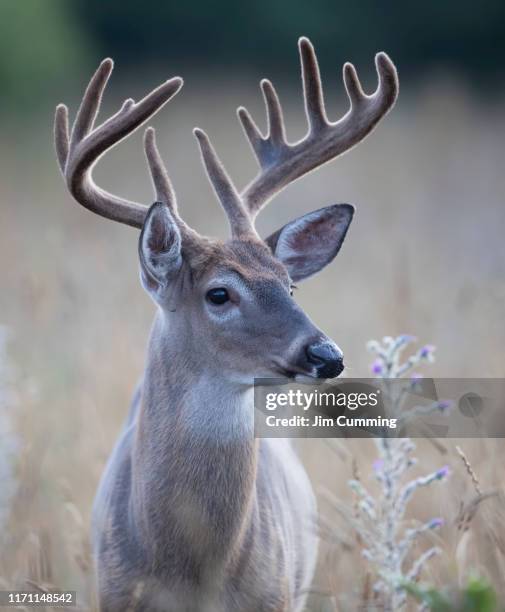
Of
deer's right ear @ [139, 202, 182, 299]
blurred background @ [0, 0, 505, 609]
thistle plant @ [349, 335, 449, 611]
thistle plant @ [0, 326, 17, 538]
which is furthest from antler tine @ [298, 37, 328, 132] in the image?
thistle plant @ [0, 326, 17, 538]

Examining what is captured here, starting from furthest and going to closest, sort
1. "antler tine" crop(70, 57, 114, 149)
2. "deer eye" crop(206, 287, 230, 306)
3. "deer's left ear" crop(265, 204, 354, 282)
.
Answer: "deer's left ear" crop(265, 204, 354, 282) < "antler tine" crop(70, 57, 114, 149) < "deer eye" crop(206, 287, 230, 306)

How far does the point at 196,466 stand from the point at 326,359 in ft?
2.45

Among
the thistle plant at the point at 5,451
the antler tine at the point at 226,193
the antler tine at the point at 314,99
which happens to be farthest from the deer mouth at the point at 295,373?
the thistle plant at the point at 5,451

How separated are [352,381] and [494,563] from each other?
3.25ft

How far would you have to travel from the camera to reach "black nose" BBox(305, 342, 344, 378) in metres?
3.77

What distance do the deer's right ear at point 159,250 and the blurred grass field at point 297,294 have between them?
1.00 m

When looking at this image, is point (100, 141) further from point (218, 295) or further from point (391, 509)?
point (391, 509)

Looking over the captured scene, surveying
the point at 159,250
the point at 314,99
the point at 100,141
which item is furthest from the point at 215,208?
the point at 159,250

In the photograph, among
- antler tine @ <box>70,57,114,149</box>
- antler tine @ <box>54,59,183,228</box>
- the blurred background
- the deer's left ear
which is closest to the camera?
antler tine @ <box>54,59,183,228</box>

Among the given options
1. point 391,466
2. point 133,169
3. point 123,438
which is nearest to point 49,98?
point 133,169

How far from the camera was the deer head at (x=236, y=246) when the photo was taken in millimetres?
4023

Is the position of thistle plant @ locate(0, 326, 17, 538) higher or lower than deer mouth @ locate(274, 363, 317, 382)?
higher

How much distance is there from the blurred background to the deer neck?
0.63 metres

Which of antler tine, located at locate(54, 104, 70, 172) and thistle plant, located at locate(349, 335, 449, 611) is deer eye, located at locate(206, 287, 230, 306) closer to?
thistle plant, located at locate(349, 335, 449, 611)
